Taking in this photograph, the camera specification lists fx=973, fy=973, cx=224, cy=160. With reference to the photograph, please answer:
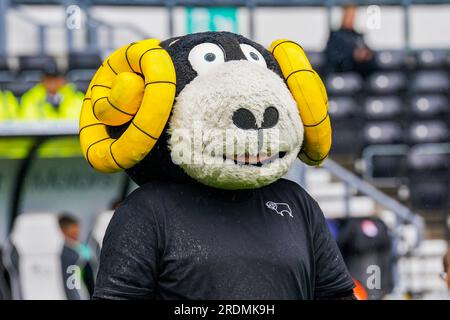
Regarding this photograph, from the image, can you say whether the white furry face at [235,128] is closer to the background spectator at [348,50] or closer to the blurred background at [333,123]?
the blurred background at [333,123]

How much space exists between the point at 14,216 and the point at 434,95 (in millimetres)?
5325

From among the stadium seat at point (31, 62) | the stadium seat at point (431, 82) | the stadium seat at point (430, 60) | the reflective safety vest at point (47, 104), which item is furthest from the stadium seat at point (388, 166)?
the stadium seat at point (31, 62)

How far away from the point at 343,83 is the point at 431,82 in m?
1.08

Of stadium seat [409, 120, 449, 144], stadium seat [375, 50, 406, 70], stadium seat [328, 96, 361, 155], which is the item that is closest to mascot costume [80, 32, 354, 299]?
stadium seat [328, 96, 361, 155]

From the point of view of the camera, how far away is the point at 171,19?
952 cm

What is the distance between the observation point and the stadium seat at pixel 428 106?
31.2 ft

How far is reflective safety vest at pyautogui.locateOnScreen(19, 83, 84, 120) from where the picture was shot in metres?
6.93

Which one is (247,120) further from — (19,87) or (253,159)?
(19,87)

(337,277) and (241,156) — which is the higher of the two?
(241,156)

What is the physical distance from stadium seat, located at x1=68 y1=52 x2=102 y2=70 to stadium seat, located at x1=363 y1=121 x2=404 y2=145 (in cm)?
259

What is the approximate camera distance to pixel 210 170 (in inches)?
88.0
